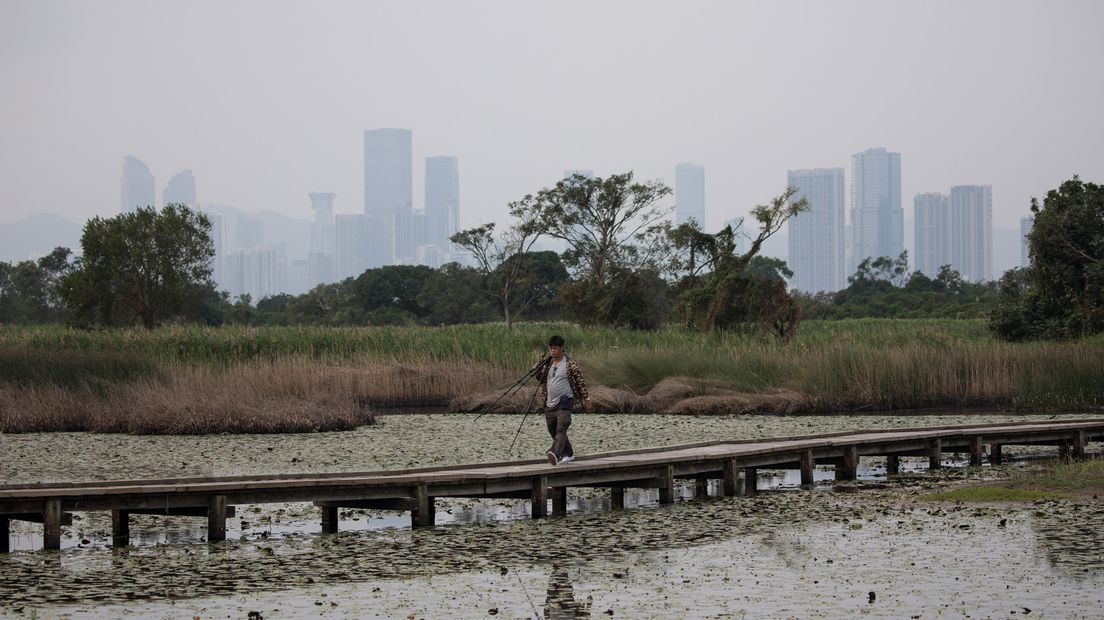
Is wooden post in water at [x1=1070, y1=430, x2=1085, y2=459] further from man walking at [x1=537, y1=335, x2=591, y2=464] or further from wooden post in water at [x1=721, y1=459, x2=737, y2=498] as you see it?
man walking at [x1=537, y1=335, x2=591, y2=464]

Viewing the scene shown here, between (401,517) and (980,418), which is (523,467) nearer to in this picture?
(401,517)

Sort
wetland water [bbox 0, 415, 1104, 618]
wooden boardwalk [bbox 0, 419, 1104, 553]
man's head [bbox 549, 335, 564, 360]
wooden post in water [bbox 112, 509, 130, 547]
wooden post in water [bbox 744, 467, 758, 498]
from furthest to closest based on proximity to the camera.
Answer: wooden post in water [bbox 744, 467, 758, 498], man's head [bbox 549, 335, 564, 360], wooden post in water [bbox 112, 509, 130, 547], wooden boardwalk [bbox 0, 419, 1104, 553], wetland water [bbox 0, 415, 1104, 618]

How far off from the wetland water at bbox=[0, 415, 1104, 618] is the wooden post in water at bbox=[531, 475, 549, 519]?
23 centimetres

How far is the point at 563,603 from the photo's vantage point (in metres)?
8.09

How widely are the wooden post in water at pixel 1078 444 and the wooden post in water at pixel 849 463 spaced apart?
11.3ft

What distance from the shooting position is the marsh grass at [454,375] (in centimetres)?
2030

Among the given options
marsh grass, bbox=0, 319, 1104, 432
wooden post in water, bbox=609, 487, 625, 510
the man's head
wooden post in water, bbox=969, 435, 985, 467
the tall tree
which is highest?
the tall tree

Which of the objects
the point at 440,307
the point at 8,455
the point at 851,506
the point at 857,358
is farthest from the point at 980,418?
the point at 440,307

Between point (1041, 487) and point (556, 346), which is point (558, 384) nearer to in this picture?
point (556, 346)

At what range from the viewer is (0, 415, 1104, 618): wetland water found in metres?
8.07

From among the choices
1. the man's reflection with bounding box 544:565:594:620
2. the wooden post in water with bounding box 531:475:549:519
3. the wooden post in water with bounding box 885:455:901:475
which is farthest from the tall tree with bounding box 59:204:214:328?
the man's reflection with bounding box 544:565:594:620

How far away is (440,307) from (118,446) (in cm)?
4271

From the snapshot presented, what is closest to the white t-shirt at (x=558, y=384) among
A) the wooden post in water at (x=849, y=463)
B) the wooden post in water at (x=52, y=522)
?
the wooden post in water at (x=849, y=463)

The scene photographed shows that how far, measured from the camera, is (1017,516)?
37.6 feet
